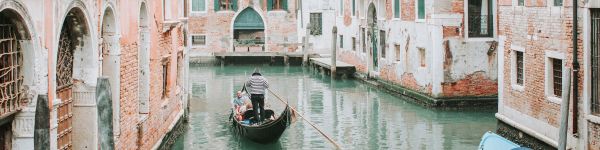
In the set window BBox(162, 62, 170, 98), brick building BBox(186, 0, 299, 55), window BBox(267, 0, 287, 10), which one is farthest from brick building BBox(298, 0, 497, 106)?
window BBox(267, 0, 287, 10)

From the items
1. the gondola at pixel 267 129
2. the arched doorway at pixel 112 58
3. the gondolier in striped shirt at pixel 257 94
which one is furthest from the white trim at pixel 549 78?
the arched doorway at pixel 112 58

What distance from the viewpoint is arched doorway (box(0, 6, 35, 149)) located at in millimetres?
5871

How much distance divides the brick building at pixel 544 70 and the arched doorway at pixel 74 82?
4.77 metres

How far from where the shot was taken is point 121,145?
8570mm

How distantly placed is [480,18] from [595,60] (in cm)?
823

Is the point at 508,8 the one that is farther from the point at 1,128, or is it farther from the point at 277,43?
the point at 277,43

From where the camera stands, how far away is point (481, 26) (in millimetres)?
17172

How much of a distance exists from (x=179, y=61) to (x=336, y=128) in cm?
274

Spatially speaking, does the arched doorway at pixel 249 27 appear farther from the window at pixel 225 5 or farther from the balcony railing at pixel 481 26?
the balcony railing at pixel 481 26

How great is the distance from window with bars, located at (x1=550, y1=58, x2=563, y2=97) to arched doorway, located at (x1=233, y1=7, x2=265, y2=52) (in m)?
22.6

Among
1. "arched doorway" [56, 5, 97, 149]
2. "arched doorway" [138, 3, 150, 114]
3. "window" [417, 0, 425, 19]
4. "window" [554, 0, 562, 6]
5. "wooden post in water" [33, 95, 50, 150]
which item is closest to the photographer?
"wooden post in water" [33, 95, 50, 150]

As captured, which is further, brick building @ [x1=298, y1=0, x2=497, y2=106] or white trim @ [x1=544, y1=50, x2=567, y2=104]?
brick building @ [x1=298, y1=0, x2=497, y2=106]

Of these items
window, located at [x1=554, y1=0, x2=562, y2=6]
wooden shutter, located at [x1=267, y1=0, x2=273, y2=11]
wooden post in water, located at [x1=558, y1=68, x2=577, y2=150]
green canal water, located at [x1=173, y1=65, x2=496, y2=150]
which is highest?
wooden shutter, located at [x1=267, y1=0, x2=273, y2=11]

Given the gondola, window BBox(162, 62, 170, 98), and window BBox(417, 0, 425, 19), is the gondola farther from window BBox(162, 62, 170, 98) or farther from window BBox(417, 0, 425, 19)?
window BBox(417, 0, 425, 19)
